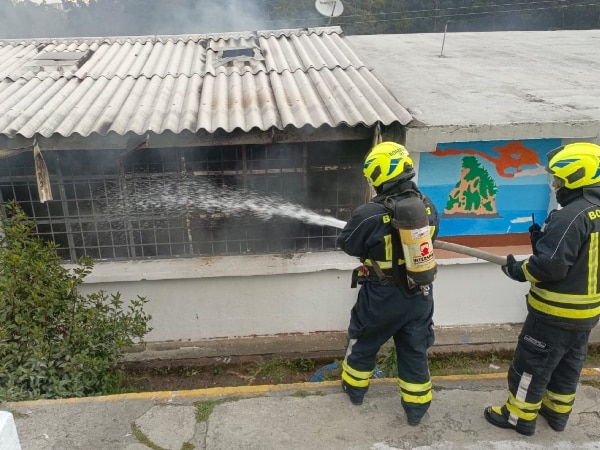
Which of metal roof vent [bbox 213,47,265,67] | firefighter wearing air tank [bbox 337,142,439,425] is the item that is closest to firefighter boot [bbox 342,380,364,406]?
firefighter wearing air tank [bbox 337,142,439,425]

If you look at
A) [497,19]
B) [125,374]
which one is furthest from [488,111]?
[497,19]

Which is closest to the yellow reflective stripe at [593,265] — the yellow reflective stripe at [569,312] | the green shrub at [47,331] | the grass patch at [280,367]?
the yellow reflective stripe at [569,312]

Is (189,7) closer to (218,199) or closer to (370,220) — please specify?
(218,199)

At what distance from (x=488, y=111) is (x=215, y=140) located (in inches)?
119

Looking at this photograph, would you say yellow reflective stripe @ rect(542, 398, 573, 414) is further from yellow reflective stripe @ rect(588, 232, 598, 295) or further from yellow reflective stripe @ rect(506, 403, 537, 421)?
yellow reflective stripe @ rect(588, 232, 598, 295)

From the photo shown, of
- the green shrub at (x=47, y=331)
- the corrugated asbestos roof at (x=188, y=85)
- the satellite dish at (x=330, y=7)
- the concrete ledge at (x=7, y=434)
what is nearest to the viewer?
the concrete ledge at (x=7, y=434)

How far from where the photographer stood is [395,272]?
3398mm

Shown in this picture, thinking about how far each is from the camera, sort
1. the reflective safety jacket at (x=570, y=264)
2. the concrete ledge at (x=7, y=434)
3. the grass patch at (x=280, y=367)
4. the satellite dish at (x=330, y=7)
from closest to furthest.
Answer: the concrete ledge at (x=7, y=434), the reflective safety jacket at (x=570, y=264), the grass patch at (x=280, y=367), the satellite dish at (x=330, y=7)

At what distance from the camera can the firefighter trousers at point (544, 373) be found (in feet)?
10.9

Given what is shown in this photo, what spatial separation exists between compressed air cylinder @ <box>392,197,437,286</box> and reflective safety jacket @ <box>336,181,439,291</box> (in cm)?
11

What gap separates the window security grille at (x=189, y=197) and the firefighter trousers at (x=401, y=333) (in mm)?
2439

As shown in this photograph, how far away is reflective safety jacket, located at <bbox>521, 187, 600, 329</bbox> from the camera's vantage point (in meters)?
3.08

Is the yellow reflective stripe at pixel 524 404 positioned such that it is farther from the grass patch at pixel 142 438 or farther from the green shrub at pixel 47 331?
the green shrub at pixel 47 331

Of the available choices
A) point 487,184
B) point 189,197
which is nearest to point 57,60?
point 189,197
